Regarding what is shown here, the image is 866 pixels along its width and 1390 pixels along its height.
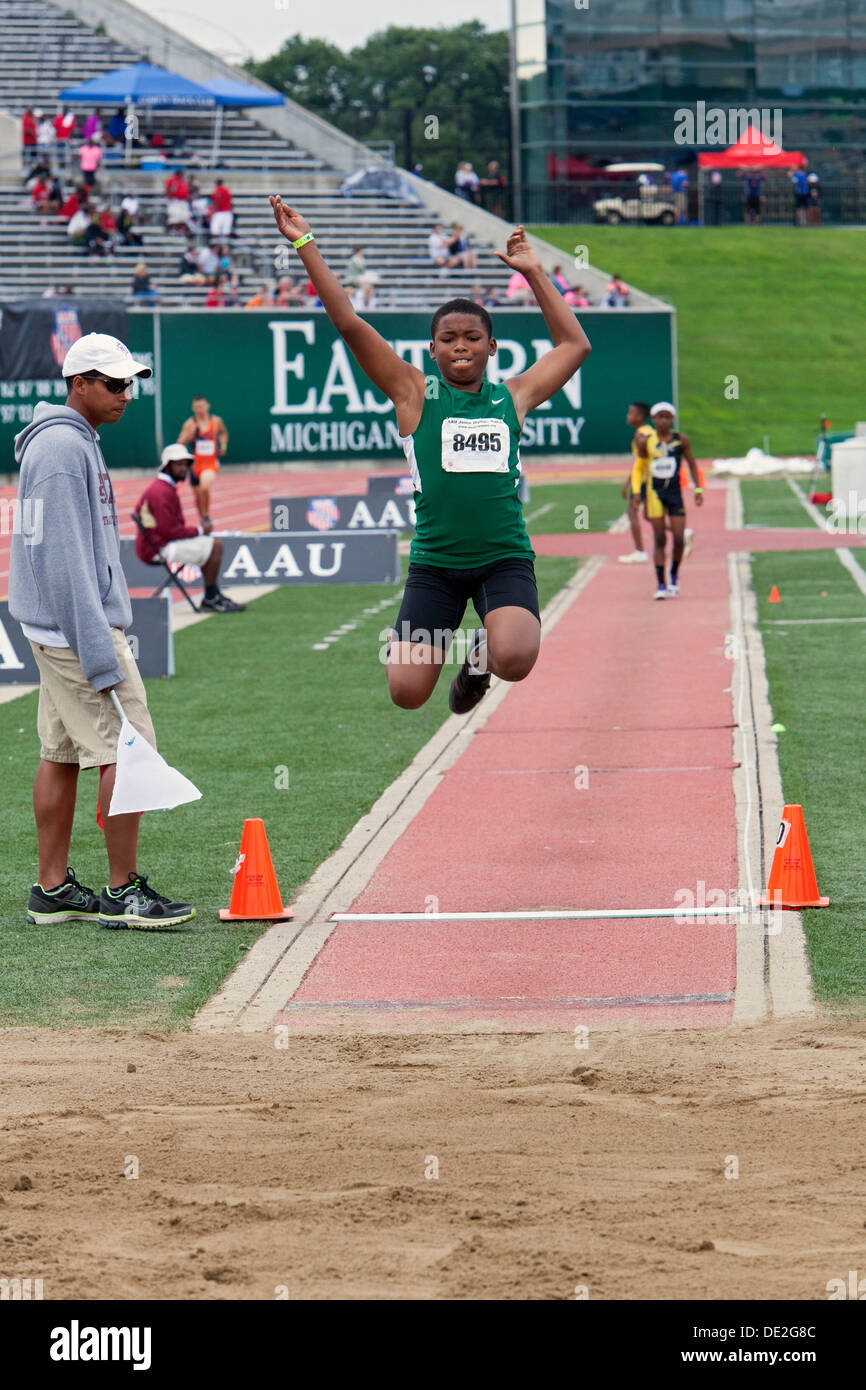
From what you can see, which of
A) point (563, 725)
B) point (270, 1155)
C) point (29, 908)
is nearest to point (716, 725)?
point (563, 725)

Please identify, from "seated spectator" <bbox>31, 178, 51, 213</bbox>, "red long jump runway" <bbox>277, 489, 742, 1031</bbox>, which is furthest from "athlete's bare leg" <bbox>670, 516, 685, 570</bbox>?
"seated spectator" <bbox>31, 178, 51, 213</bbox>

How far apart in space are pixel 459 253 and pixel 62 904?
37.9m

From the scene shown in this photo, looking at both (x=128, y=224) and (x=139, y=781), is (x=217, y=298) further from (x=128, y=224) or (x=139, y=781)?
(x=139, y=781)

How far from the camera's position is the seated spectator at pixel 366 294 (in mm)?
39344

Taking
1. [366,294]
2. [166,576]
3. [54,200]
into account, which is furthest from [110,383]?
[54,200]

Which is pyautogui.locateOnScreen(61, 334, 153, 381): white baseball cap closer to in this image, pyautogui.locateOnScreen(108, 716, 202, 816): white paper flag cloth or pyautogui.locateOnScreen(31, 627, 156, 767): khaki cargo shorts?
pyautogui.locateOnScreen(31, 627, 156, 767): khaki cargo shorts

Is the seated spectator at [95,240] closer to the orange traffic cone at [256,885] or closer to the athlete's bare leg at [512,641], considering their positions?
the orange traffic cone at [256,885]

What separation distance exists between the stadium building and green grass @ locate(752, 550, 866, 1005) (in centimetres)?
4021

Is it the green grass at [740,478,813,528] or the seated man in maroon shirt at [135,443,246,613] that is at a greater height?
the seated man in maroon shirt at [135,443,246,613]

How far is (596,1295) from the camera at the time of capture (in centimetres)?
381

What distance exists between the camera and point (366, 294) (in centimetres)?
3944

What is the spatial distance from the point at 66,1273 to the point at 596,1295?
118cm

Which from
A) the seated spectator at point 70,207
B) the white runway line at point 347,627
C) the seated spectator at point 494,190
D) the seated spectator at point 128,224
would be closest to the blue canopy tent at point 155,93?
the seated spectator at point 128,224

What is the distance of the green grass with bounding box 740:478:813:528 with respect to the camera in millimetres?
27184
